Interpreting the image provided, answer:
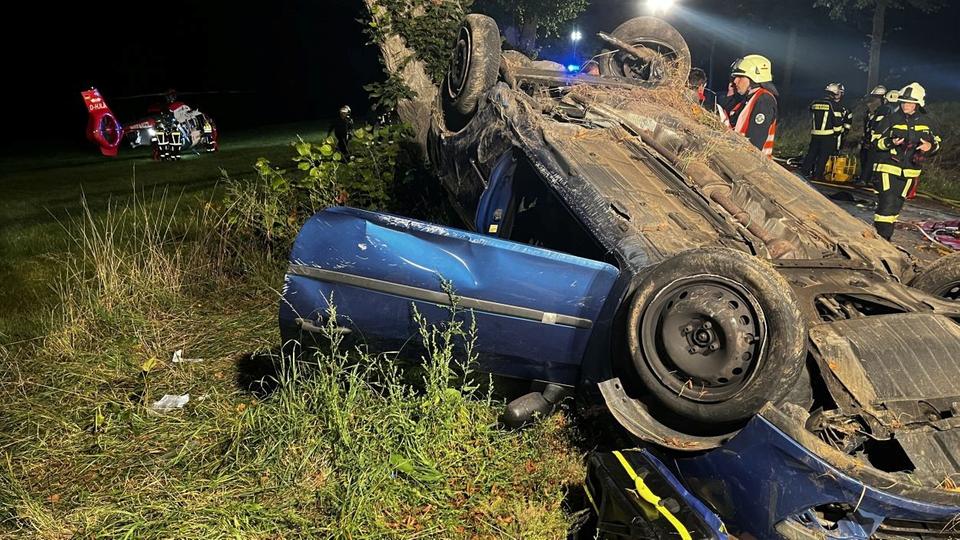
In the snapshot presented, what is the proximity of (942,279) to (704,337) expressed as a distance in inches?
59.9

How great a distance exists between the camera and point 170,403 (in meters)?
3.65

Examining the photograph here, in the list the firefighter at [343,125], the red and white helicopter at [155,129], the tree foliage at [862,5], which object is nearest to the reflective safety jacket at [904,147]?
the firefighter at [343,125]

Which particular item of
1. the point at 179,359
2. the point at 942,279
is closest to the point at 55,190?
the point at 179,359

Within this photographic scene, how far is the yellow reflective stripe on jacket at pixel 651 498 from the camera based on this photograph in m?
2.07

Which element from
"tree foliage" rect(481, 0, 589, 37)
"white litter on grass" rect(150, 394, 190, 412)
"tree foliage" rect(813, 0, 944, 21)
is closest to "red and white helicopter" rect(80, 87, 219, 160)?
"white litter on grass" rect(150, 394, 190, 412)

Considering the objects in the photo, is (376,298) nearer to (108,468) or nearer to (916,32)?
(108,468)

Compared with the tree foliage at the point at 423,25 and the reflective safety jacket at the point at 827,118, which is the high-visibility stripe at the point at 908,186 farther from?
the tree foliage at the point at 423,25

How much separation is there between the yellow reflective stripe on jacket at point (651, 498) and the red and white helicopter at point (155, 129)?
9887 mm

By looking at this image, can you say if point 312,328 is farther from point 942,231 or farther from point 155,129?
point 155,129

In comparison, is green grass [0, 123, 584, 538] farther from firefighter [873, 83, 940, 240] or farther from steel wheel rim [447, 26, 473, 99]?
firefighter [873, 83, 940, 240]

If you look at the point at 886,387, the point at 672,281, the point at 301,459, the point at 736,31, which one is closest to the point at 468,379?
the point at 301,459

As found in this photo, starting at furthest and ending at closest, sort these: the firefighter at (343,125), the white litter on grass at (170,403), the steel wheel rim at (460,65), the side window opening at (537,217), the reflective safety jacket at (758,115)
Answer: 1. the firefighter at (343,125)
2. the reflective safety jacket at (758,115)
3. the steel wheel rim at (460,65)
4. the white litter on grass at (170,403)
5. the side window opening at (537,217)

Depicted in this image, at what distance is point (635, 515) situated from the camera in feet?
7.23

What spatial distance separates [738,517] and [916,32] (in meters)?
25.7
